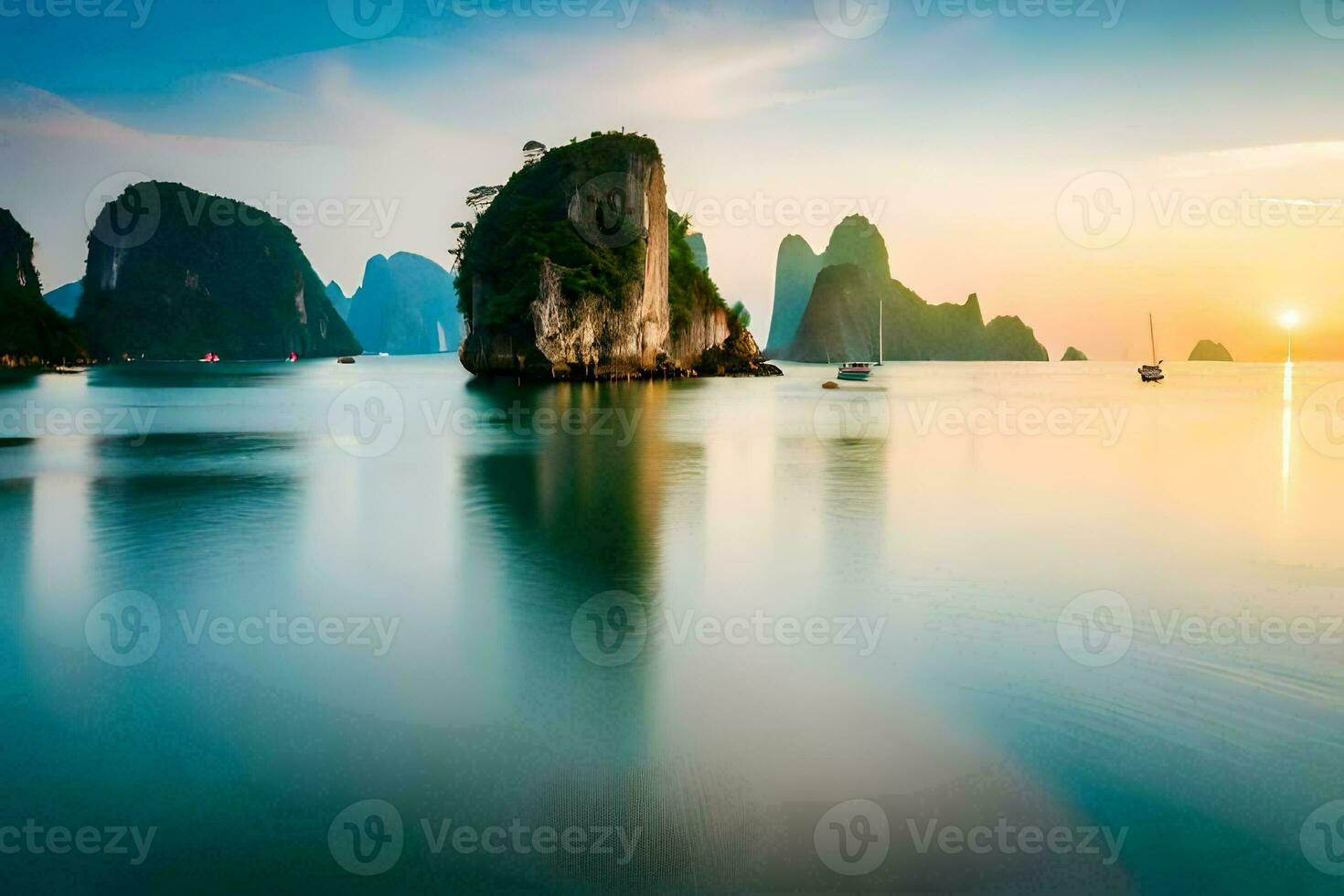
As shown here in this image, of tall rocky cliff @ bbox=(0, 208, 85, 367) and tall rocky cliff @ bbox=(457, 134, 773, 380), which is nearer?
tall rocky cliff @ bbox=(457, 134, 773, 380)

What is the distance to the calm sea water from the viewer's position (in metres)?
4.50

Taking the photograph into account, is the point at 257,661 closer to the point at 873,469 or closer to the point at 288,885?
the point at 288,885

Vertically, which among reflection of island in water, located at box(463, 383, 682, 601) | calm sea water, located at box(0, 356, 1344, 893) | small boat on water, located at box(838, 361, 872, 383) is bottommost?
calm sea water, located at box(0, 356, 1344, 893)

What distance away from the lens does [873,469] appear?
21.1 m

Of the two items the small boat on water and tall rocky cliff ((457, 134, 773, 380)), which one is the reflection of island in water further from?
the small boat on water

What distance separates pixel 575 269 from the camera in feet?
235

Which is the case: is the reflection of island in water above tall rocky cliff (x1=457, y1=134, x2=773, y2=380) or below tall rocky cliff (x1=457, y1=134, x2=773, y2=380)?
below

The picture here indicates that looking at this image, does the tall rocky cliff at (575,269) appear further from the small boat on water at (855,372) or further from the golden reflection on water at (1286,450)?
the golden reflection on water at (1286,450)

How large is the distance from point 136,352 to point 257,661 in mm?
213610

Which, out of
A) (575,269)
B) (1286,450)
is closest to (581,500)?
(1286,450)

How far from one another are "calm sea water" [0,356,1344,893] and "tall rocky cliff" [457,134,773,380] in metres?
54.9

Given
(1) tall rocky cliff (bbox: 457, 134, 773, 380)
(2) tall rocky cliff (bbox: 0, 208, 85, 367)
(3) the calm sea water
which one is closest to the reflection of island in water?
(3) the calm sea water

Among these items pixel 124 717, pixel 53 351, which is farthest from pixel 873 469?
pixel 53 351

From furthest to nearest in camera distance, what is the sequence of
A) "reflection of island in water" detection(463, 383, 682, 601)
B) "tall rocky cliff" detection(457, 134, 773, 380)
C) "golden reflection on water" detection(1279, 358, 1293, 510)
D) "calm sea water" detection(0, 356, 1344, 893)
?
"tall rocky cliff" detection(457, 134, 773, 380) → "golden reflection on water" detection(1279, 358, 1293, 510) → "reflection of island in water" detection(463, 383, 682, 601) → "calm sea water" detection(0, 356, 1344, 893)
